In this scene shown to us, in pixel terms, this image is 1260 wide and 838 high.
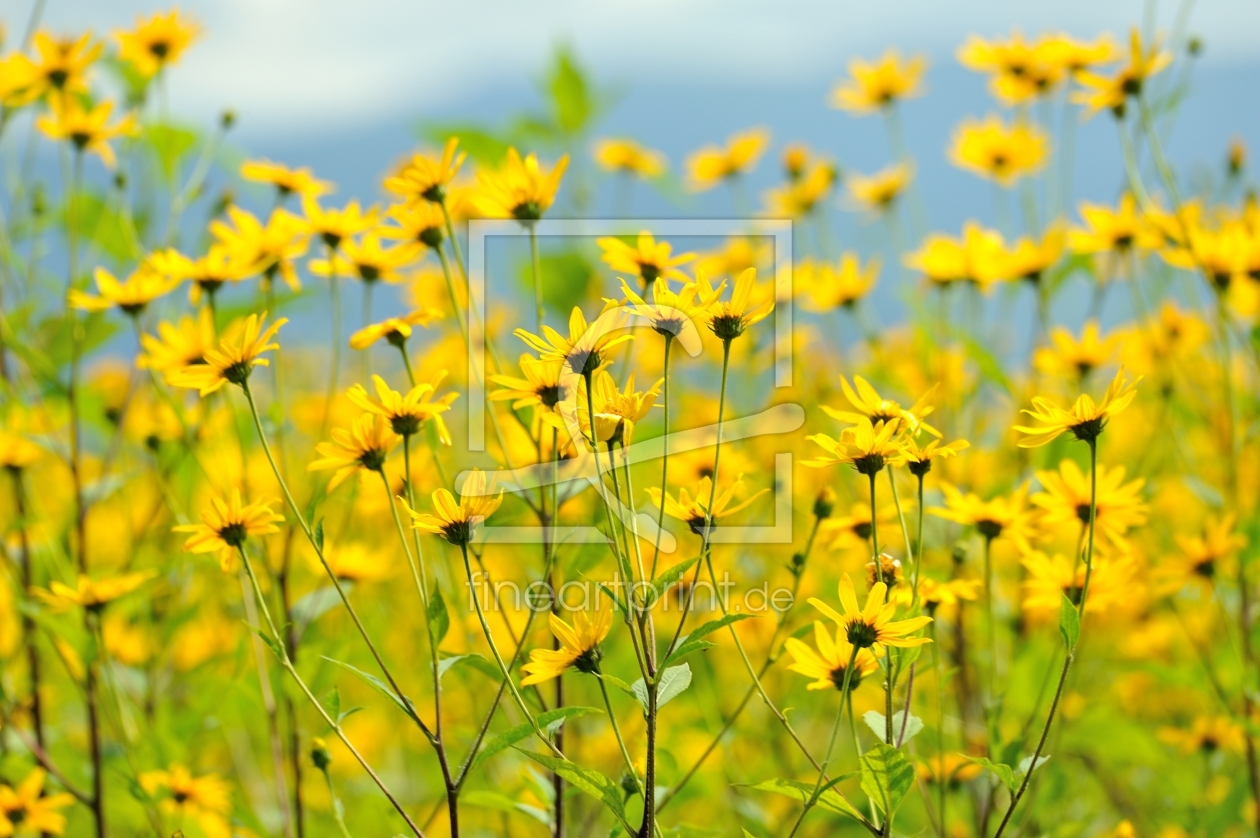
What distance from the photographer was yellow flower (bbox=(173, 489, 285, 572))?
1036 millimetres

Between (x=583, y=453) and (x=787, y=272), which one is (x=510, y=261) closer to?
(x=787, y=272)

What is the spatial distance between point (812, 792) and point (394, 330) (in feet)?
2.07

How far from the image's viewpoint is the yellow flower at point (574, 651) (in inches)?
36.2

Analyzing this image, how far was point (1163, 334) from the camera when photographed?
2.16 m

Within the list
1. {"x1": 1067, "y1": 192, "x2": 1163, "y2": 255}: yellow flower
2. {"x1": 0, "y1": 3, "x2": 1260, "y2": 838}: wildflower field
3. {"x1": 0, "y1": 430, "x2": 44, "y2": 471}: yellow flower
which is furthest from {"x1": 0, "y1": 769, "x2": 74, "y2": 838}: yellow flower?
{"x1": 1067, "y1": 192, "x2": 1163, "y2": 255}: yellow flower

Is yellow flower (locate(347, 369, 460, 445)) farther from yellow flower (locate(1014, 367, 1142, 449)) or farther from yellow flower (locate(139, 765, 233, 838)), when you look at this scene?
yellow flower (locate(139, 765, 233, 838))

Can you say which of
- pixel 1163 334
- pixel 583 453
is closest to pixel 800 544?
pixel 1163 334

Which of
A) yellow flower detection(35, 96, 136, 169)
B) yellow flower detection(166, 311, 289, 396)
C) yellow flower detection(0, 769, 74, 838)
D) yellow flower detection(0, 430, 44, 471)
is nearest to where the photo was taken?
yellow flower detection(166, 311, 289, 396)

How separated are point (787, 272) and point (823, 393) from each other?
0.65m

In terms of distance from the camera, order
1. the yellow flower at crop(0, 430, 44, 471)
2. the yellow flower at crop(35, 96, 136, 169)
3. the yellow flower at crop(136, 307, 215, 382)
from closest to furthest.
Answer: the yellow flower at crop(136, 307, 215, 382)
the yellow flower at crop(0, 430, 44, 471)
the yellow flower at crop(35, 96, 136, 169)

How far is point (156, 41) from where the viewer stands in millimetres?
1893

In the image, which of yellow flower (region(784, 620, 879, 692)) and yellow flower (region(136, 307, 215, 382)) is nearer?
yellow flower (region(784, 620, 879, 692))

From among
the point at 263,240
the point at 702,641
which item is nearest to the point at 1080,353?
the point at 702,641

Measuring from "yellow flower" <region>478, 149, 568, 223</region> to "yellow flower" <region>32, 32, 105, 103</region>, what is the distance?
90 centimetres
